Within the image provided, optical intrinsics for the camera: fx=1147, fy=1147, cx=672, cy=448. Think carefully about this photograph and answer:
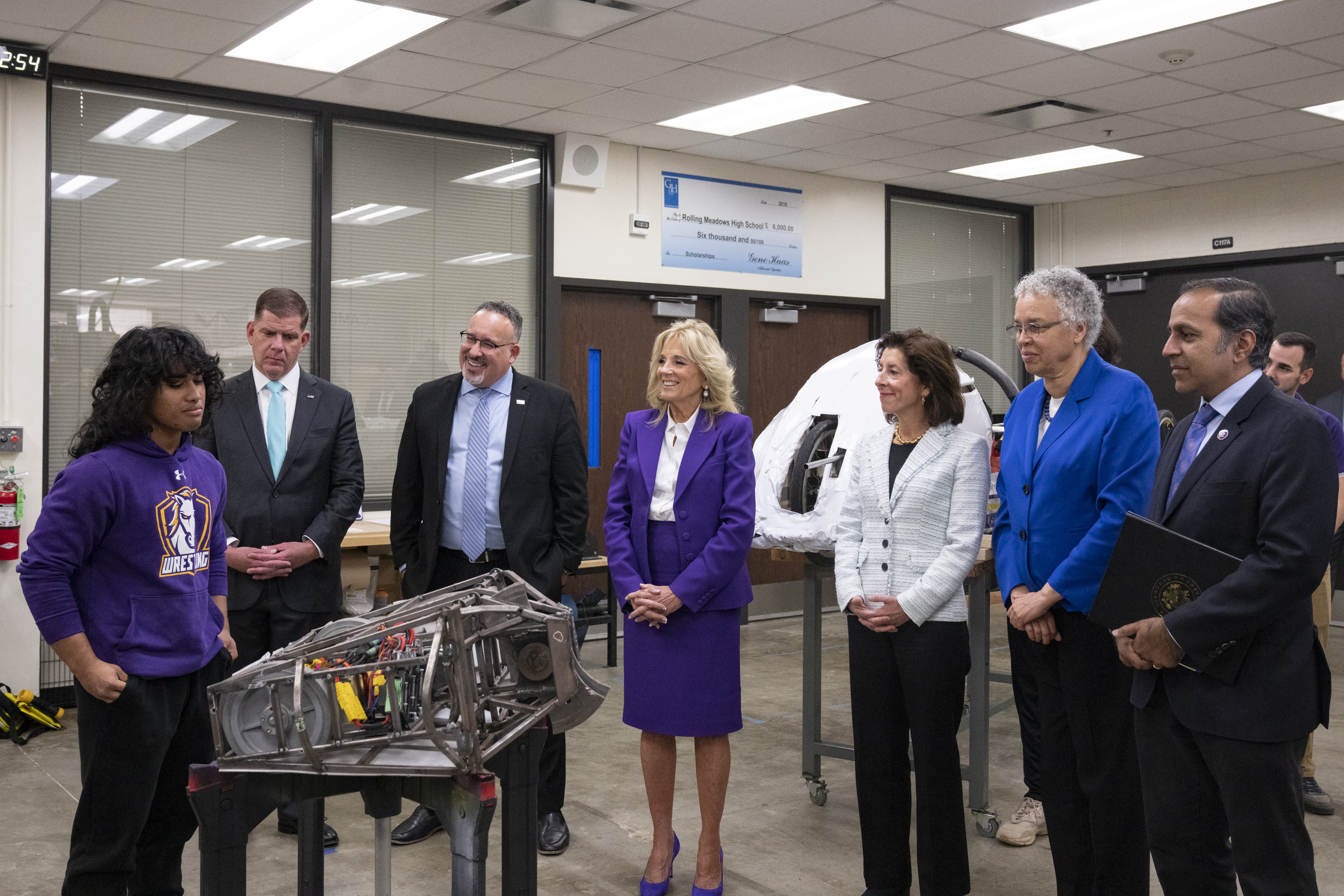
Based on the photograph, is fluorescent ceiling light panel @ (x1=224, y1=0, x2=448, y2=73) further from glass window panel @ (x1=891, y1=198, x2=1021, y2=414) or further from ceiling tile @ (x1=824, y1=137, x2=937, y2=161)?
→ glass window panel @ (x1=891, y1=198, x2=1021, y2=414)

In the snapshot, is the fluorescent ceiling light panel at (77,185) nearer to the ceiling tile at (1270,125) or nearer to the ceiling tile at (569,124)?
the ceiling tile at (569,124)

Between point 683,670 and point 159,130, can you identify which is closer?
point 683,670

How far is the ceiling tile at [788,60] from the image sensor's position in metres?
4.97

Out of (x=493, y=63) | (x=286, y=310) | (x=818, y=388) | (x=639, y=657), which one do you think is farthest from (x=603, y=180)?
(x=639, y=657)

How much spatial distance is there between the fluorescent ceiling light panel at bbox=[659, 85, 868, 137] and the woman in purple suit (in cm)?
306

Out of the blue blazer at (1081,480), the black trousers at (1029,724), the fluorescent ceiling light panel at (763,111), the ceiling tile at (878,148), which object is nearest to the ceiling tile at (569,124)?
the fluorescent ceiling light panel at (763,111)

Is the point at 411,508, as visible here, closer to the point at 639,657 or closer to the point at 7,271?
the point at 639,657

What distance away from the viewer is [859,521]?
9.55ft

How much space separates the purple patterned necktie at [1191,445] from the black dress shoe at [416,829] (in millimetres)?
2283

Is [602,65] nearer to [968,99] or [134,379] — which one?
[968,99]

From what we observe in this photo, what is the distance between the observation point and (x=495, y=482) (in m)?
3.24

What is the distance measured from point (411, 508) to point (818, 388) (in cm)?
158

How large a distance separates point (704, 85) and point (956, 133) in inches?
68.6

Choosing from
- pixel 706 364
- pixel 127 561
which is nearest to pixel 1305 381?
pixel 706 364
